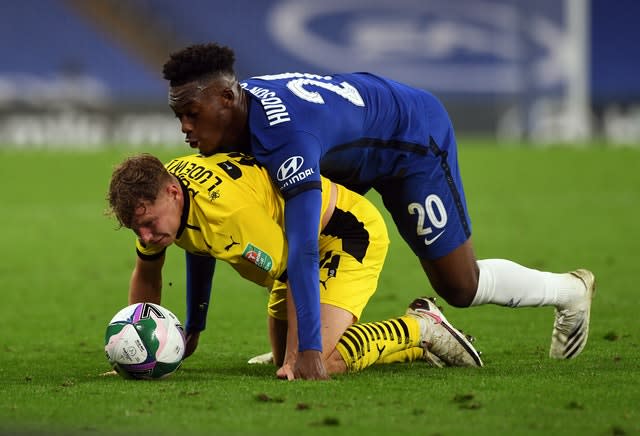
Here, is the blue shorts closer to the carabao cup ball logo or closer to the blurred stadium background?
the carabao cup ball logo

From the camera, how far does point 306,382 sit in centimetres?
557

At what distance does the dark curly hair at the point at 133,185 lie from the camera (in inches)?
213

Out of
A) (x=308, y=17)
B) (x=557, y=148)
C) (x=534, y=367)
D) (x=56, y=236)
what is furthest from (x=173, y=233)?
(x=308, y=17)

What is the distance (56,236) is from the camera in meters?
14.9

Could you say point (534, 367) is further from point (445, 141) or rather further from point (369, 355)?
point (445, 141)

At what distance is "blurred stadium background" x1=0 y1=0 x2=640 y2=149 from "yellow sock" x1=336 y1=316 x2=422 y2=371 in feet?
72.3

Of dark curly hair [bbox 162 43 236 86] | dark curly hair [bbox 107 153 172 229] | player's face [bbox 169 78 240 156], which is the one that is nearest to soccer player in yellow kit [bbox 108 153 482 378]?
dark curly hair [bbox 107 153 172 229]

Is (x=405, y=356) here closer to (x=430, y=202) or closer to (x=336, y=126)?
(x=430, y=202)

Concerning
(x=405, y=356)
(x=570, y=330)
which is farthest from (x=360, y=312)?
(x=570, y=330)

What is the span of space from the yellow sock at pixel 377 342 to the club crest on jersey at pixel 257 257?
640 mm

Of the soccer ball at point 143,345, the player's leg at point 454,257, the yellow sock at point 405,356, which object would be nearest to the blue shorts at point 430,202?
the player's leg at point 454,257

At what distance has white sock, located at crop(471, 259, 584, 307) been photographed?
654 centimetres

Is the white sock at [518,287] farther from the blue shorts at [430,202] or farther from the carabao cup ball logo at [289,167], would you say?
the carabao cup ball logo at [289,167]

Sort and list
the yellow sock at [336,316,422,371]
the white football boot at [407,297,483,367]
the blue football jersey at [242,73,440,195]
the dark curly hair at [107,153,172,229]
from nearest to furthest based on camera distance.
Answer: the dark curly hair at [107,153,172,229]
the blue football jersey at [242,73,440,195]
the yellow sock at [336,316,422,371]
the white football boot at [407,297,483,367]
